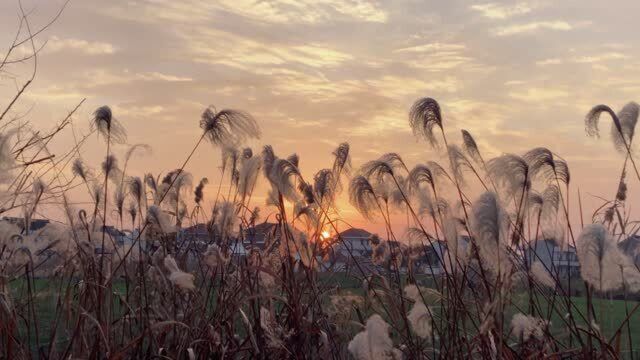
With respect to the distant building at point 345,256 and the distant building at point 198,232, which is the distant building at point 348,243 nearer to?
the distant building at point 345,256

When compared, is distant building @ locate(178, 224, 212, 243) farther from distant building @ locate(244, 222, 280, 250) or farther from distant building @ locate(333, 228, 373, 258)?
distant building @ locate(333, 228, 373, 258)

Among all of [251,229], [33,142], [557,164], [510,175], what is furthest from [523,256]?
[33,142]

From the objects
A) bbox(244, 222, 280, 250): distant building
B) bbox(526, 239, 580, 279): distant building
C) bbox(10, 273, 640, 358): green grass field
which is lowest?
bbox(10, 273, 640, 358): green grass field

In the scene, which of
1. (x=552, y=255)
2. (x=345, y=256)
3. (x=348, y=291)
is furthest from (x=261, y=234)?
(x=552, y=255)

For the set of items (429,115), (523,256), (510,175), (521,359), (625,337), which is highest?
(429,115)

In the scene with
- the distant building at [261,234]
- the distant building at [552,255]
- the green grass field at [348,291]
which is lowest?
the green grass field at [348,291]

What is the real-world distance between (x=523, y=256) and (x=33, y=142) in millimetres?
2371

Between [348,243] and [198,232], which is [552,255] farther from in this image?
[198,232]

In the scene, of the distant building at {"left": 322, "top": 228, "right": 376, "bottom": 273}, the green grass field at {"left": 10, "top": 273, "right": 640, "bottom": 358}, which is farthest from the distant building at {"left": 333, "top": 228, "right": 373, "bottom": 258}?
the green grass field at {"left": 10, "top": 273, "right": 640, "bottom": 358}

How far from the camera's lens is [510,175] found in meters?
2.84

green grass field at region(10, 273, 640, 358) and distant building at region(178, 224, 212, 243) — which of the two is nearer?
green grass field at region(10, 273, 640, 358)

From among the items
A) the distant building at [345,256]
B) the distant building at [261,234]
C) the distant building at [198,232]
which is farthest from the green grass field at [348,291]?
the distant building at [198,232]

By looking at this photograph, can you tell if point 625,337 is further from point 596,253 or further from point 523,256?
point 596,253

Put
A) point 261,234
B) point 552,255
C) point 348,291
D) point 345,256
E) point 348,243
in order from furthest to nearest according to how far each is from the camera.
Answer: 1. point 348,243
2. point 345,256
3. point 261,234
4. point 348,291
5. point 552,255
